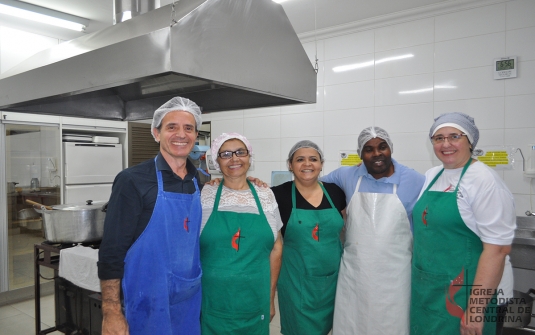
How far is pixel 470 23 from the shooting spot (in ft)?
9.38

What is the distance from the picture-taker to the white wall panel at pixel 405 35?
Result: 119 inches

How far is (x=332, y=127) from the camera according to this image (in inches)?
139

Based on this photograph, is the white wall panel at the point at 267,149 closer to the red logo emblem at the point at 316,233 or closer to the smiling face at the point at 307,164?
the smiling face at the point at 307,164

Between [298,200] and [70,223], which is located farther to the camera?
[70,223]

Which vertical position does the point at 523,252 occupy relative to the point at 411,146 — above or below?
below

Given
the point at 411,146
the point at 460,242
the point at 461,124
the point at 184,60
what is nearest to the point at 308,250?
the point at 460,242

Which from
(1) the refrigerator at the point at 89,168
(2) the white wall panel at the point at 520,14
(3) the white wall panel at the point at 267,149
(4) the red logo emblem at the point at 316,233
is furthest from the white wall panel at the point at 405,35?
(1) the refrigerator at the point at 89,168

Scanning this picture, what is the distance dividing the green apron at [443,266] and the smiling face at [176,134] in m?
1.13

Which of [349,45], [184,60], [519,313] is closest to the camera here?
[184,60]

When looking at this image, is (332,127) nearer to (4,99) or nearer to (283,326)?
(283,326)

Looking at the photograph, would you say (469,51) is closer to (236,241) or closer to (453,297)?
(453,297)

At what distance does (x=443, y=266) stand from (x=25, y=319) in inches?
138

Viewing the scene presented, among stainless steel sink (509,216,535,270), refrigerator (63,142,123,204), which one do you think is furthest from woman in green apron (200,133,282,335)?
refrigerator (63,142,123,204)

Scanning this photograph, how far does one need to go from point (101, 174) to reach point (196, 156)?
113 cm
